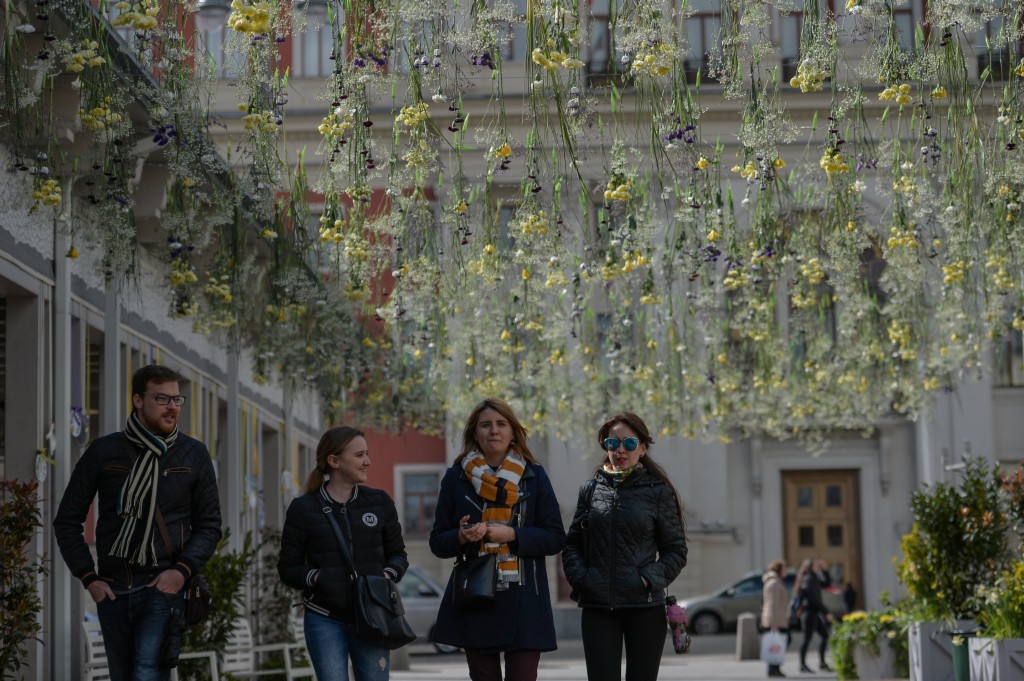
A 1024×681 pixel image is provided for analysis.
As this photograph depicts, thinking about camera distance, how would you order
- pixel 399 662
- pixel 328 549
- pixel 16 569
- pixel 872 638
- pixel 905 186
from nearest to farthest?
pixel 328 549 < pixel 16 569 < pixel 905 186 < pixel 872 638 < pixel 399 662

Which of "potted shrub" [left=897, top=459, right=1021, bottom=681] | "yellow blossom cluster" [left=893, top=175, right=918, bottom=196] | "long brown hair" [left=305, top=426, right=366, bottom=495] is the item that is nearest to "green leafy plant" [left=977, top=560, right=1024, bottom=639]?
"potted shrub" [left=897, top=459, right=1021, bottom=681]

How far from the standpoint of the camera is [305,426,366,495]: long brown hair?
731cm

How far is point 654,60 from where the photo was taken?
8305 millimetres

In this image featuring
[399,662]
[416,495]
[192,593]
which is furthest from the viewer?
[416,495]

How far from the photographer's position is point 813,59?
8.88 m

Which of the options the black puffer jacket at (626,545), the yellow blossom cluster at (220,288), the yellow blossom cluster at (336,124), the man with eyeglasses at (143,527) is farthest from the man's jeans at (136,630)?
the yellow blossom cluster at (220,288)

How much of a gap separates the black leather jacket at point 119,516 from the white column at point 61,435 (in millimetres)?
3864

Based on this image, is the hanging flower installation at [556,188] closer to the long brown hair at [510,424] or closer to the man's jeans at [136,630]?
the long brown hair at [510,424]

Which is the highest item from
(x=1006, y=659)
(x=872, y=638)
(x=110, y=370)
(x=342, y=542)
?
(x=110, y=370)

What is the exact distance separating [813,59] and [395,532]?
339 cm

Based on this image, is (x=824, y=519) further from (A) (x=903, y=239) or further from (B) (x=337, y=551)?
(B) (x=337, y=551)

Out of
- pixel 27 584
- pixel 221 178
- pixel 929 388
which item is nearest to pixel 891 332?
pixel 929 388

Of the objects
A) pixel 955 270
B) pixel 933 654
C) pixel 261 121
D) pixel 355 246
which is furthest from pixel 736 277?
pixel 261 121

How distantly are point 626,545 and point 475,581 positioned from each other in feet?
2.74
